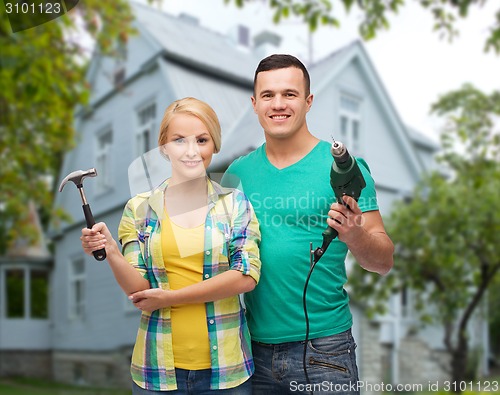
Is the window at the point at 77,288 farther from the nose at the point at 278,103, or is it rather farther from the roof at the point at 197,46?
the nose at the point at 278,103

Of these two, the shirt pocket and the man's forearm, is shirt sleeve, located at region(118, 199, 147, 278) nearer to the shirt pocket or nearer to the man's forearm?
the shirt pocket

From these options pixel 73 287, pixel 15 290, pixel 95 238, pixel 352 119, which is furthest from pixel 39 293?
pixel 95 238

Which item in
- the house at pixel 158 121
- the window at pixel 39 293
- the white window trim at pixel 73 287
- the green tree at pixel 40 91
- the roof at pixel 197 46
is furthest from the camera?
the window at pixel 39 293

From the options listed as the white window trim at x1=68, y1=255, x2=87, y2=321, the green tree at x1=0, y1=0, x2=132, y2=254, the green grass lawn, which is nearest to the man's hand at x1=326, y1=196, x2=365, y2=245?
the green tree at x1=0, y1=0, x2=132, y2=254

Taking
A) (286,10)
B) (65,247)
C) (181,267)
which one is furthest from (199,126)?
(65,247)

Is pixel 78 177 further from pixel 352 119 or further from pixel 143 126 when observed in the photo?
pixel 352 119

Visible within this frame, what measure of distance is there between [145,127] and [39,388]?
833 centimetres

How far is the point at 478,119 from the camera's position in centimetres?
1441

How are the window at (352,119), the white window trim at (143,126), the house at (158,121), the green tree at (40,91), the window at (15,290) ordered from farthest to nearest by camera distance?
1. the window at (15,290)
2. the window at (352,119)
3. the house at (158,121)
4. the white window trim at (143,126)
5. the green tree at (40,91)

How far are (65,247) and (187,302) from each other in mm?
15235

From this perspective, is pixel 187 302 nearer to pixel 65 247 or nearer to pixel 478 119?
pixel 478 119

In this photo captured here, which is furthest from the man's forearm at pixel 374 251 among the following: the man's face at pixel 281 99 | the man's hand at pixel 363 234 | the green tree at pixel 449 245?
the green tree at pixel 449 245

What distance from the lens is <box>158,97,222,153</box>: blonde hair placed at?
4.20 ft

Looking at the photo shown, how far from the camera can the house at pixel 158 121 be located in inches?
404
